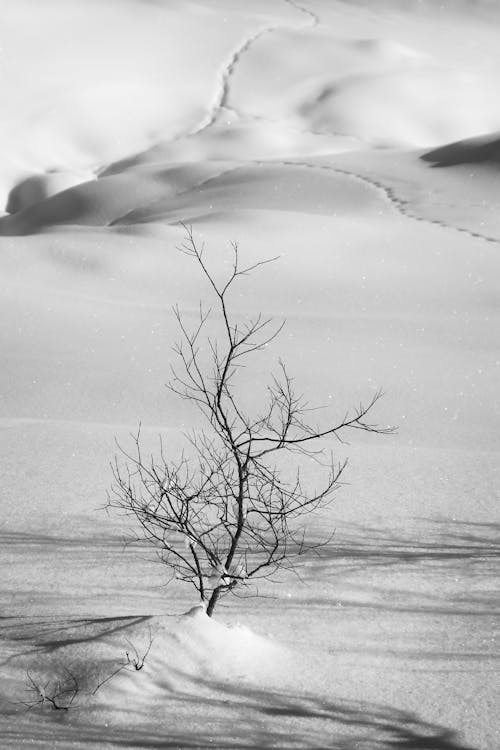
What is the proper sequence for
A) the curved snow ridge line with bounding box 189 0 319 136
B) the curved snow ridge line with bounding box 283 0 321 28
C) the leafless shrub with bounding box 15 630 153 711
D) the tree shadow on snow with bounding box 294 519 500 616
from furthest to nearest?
the curved snow ridge line with bounding box 283 0 321 28 → the curved snow ridge line with bounding box 189 0 319 136 → the tree shadow on snow with bounding box 294 519 500 616 → the leafless shrub with bounding box 15 630 153 711

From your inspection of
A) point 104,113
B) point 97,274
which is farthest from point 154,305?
point 104,113

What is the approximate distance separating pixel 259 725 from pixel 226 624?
622 millimetres

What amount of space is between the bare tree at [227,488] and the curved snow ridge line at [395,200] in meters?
5.33

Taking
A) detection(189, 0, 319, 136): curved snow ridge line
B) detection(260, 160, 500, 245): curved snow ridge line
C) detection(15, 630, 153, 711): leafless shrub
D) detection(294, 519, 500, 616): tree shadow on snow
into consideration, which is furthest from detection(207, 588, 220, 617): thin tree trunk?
detection(189, 0, 319, 136): curved snow ridge line

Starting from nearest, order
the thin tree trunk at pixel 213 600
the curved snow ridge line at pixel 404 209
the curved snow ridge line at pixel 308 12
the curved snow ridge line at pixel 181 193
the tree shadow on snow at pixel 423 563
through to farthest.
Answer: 1. the thin tree trunk at pixel 213 600
2. the tree shadow on snow at pixel 423 563
3. the curved snow ridge line at pixel 404 209
4. the curved snow ridge line at pixel 181 193
5. the curved snow ridge line at pixel 308 12

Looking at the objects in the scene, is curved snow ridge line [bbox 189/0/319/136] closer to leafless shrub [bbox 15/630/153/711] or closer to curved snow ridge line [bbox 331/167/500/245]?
curved snow ridge line [bbox 331/167/500/245]

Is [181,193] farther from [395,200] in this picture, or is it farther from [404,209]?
[404,209]

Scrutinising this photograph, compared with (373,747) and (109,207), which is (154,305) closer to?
(373,747)

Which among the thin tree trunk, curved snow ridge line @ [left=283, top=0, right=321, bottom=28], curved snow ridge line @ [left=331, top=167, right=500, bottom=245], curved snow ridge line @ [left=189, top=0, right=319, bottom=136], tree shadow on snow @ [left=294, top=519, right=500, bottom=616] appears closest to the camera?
the thin tree trunk

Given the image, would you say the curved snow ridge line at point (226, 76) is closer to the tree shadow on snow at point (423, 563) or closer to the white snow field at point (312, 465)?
the white snow field at point (312, 465)

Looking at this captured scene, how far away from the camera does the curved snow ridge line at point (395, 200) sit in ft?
45.0

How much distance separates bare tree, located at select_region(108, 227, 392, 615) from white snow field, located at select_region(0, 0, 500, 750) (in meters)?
0.14

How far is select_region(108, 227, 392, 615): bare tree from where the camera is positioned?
3.68m

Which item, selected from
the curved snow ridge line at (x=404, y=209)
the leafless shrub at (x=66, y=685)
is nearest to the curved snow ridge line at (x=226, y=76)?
the curved snow ridge line at (x=404, y=209)
